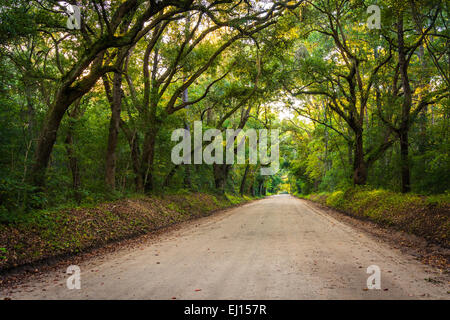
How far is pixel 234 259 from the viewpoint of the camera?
567 cm

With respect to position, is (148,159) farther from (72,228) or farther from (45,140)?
(72,228)

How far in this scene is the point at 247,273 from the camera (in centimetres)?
468

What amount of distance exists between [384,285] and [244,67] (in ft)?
47.1

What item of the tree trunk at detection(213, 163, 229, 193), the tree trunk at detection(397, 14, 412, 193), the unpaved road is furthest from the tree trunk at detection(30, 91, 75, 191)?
the tree trunk at detection(213, 163, 229, 193)

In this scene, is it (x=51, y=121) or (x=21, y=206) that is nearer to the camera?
(x=21, y=206)

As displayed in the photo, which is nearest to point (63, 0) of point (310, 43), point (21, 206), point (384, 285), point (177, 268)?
point (21, 206)

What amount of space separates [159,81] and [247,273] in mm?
11647

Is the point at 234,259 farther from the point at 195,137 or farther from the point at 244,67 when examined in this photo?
the point at 195,137

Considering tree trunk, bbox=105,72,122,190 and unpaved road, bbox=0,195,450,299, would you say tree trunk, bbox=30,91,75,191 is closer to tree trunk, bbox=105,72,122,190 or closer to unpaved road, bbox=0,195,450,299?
unpaved road, bbox=0,195,450,299

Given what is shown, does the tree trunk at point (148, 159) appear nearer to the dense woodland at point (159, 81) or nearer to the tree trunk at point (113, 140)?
the dense woodland at point (159, 81)

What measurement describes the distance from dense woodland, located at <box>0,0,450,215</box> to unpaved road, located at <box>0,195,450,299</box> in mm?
2845

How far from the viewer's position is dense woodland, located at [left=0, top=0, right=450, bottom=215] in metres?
7.96

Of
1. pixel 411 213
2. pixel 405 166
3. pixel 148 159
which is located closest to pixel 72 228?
pixel 148 159

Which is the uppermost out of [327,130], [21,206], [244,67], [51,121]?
[244,67]
